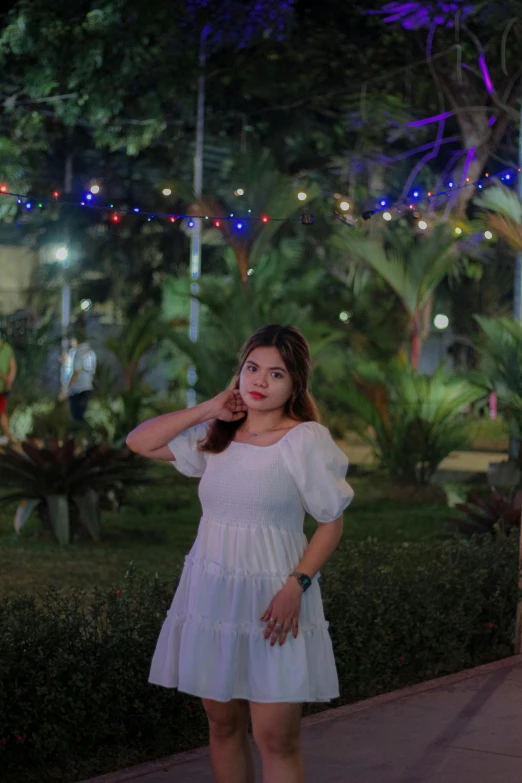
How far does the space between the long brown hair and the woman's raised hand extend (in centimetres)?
4

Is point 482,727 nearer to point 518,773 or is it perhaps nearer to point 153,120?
point 518,773

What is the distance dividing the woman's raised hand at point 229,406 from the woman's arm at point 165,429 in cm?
1

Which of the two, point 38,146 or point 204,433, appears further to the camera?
point 38,146

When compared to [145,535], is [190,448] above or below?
above

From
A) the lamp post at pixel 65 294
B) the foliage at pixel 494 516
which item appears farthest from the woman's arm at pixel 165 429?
the lamp post at pixel 65 294

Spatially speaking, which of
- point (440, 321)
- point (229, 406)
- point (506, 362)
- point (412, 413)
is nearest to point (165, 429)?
point (229, 406)

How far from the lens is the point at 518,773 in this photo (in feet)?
16.6

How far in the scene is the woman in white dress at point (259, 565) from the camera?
3910 mm

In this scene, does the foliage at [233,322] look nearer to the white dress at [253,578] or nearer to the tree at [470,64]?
the tree at [470,64]

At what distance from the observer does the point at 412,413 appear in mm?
15859

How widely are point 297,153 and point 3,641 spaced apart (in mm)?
26644

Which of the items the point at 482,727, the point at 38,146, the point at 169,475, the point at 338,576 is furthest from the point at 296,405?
the point at 38,146

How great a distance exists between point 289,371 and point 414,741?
2.06 m

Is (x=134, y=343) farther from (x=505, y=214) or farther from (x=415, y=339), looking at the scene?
(x=505, y=214)
